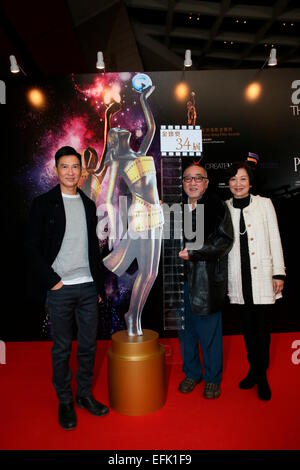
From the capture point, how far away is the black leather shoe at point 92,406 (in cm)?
235

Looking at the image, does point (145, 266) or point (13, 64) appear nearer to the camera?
point (145, 266)

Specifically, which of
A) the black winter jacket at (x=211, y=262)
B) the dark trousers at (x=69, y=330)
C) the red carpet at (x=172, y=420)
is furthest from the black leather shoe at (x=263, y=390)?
the dark trousers at (x=69, y=330)

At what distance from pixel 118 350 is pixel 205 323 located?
60 centimetres

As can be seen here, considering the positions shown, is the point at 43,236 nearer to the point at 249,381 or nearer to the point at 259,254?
the point at 259,254

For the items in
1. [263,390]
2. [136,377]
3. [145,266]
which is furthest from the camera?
[145,266]

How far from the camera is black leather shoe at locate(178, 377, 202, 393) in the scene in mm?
2668

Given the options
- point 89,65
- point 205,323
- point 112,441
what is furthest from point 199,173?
point 89,65

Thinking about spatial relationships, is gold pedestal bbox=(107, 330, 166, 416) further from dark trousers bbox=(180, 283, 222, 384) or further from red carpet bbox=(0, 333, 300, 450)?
dark trousers bbox=(180, 283, 222, 384)

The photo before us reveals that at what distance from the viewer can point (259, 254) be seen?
2.57 metres

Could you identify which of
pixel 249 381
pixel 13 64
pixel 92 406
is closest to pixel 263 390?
pixel 249 381

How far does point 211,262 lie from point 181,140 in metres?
1.53

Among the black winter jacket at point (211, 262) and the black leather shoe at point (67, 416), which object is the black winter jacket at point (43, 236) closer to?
the black leather shoe at point (67, 416)

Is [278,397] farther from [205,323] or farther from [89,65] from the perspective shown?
[89,65]

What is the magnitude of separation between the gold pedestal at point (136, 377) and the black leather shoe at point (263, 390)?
63cm
